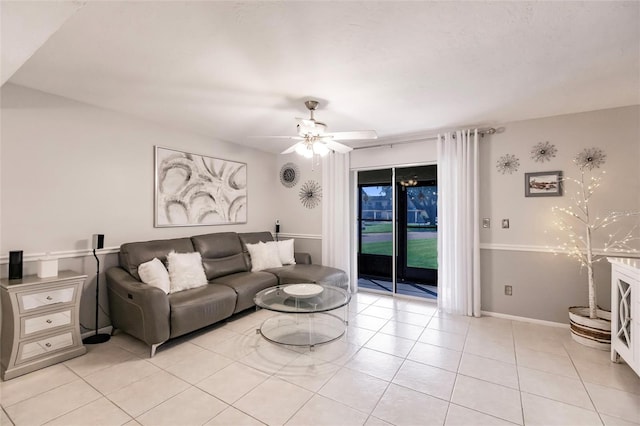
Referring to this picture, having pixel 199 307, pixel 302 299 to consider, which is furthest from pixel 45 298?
pixel 302 299

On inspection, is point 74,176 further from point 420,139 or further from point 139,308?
point 420,139

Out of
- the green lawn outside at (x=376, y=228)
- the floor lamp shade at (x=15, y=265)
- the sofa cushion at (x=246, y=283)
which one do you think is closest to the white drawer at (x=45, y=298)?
the floor lamp shade at (x=15, y=265)

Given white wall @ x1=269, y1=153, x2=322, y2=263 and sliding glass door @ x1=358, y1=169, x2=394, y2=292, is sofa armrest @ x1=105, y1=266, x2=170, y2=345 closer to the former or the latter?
white wall @ x1=269, y1=153, x2=322, y2=263

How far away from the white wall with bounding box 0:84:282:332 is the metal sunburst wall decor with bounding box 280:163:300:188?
75.3 inches

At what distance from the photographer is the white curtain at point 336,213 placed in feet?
15.4

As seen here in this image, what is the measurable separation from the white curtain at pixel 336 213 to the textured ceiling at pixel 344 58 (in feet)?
4.73

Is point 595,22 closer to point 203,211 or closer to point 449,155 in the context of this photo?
point 449,155

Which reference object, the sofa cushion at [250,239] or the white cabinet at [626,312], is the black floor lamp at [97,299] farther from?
the white cabinet at [626,312]

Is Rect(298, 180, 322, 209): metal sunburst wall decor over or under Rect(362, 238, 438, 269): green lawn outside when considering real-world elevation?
over

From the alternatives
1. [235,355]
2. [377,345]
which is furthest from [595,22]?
[235,355]

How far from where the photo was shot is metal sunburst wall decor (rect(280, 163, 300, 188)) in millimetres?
5258

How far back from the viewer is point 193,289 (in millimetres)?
3186

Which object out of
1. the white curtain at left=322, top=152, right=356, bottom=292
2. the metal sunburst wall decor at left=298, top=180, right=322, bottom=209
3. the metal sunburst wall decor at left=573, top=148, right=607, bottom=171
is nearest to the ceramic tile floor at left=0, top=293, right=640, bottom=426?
the white curtain at left=322, top=152, right=356, bottom=292

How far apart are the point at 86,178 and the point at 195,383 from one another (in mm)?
2446
